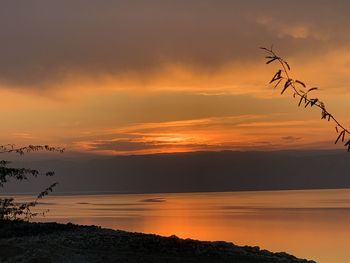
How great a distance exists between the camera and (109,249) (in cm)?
1344

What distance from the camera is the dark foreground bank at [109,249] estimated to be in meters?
12.7

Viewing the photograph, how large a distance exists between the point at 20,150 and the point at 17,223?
3391mm

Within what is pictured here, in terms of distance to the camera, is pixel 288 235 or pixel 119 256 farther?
pixel 288 235

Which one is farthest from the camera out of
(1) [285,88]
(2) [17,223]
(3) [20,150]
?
(3) [20,150]

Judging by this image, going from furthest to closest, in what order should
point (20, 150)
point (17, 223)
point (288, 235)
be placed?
point (288, 235)
point (20, 150)
point (17, 223)

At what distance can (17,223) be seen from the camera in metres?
17.0

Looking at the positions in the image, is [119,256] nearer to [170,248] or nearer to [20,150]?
[170,248]

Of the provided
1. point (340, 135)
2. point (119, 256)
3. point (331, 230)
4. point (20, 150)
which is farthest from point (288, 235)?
point (340, 135)

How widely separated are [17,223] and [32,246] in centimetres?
427

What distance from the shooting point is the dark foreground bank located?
12.7m

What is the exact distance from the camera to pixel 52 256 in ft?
40.9

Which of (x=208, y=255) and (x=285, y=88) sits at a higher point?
(x=285, y=88)

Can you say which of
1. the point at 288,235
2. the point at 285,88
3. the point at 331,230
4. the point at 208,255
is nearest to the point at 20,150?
the point at 208,255

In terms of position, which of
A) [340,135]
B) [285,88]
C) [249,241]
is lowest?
[249,241]
